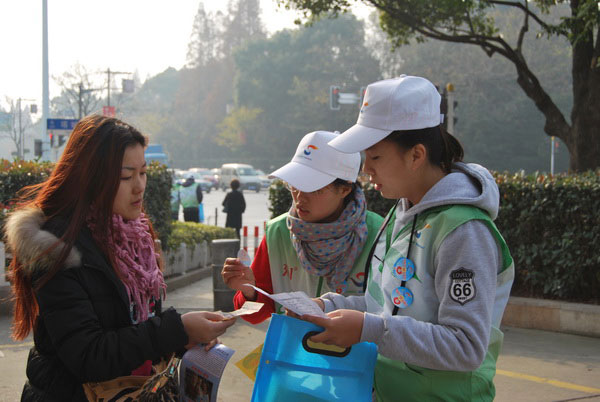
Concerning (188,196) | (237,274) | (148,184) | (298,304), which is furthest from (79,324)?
(188,196)

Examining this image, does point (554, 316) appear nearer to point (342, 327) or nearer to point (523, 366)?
point (523, 366)

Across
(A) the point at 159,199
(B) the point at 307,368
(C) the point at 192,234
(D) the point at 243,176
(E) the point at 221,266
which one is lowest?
(D) the point at 243,176

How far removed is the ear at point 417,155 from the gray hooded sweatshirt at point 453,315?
141 mm

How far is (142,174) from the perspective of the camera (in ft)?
7.80

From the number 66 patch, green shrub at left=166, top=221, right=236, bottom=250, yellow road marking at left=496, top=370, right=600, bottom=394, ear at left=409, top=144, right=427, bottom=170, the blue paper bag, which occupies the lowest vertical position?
green shrub at left=166, top=221, right=236, bottom=250

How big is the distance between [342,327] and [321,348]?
0.17 m

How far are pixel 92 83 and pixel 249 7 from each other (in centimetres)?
6018

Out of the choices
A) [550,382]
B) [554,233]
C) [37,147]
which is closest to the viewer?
[550,382]

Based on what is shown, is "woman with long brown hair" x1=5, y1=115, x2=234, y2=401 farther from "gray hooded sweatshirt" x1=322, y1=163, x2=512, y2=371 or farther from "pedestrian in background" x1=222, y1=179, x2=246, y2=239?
"pedestrian in background" x1=222, y1=179, x2=246, y2=239

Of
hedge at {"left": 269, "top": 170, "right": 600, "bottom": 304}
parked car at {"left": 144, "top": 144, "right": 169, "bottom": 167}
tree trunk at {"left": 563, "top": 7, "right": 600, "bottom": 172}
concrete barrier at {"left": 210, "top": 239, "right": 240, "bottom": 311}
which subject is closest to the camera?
hedge at {"left": 269, "top": 170, "right": 600, "bottom": 304}

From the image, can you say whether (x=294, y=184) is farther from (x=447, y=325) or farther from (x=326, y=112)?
(x=326, y=112)

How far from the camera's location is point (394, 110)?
6.72 feet

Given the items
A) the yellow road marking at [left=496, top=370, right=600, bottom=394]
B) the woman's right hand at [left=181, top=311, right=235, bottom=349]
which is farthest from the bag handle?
the yellow road marking at [left=496, top=370, right=600, bottom=394]

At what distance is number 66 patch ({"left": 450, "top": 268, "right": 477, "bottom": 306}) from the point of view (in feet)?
6.10
